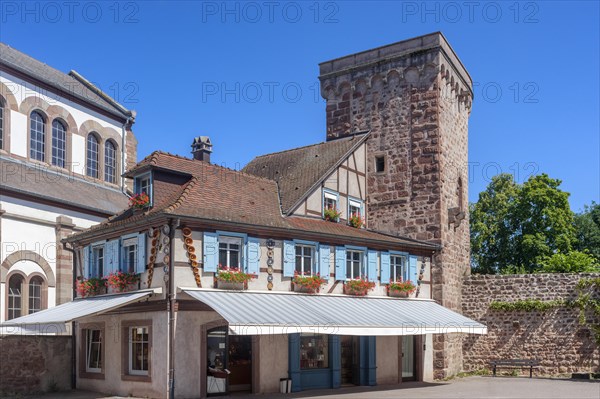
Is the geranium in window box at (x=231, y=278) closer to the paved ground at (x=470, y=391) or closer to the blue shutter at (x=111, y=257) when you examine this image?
the paved ground at (x=470, y=391)

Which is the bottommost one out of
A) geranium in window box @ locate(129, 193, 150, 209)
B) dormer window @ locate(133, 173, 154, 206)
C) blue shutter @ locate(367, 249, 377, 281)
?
blue shutter @ locate(367, 249, 377, 281)

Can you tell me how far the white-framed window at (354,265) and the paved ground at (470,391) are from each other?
3.01 m

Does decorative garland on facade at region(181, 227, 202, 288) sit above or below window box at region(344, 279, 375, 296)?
above

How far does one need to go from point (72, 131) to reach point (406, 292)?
1349 centimetres

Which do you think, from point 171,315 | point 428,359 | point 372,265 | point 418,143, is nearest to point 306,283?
point 372,265

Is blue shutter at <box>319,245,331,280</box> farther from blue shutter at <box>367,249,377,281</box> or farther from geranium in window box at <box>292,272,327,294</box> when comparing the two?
blue shutter at <box>367,249,377,281</box>

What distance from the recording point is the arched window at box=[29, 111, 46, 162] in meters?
25.8

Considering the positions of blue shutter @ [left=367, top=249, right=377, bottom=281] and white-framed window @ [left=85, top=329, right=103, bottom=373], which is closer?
white-framed window @ [left=85, top=329, right=103, bottom=373]

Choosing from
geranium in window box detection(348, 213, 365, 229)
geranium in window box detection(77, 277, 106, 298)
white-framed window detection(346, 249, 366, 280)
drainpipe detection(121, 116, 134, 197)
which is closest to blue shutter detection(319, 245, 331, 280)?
white-framed window detection(346, 249, 366, 280)

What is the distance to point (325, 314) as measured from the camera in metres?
17.9

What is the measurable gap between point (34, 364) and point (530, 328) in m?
14.6

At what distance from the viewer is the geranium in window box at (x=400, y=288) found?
71.5 ft

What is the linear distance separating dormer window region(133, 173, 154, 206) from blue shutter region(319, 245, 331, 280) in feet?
14.8

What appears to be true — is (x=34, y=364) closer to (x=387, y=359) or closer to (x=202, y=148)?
(x=202, y=148)
